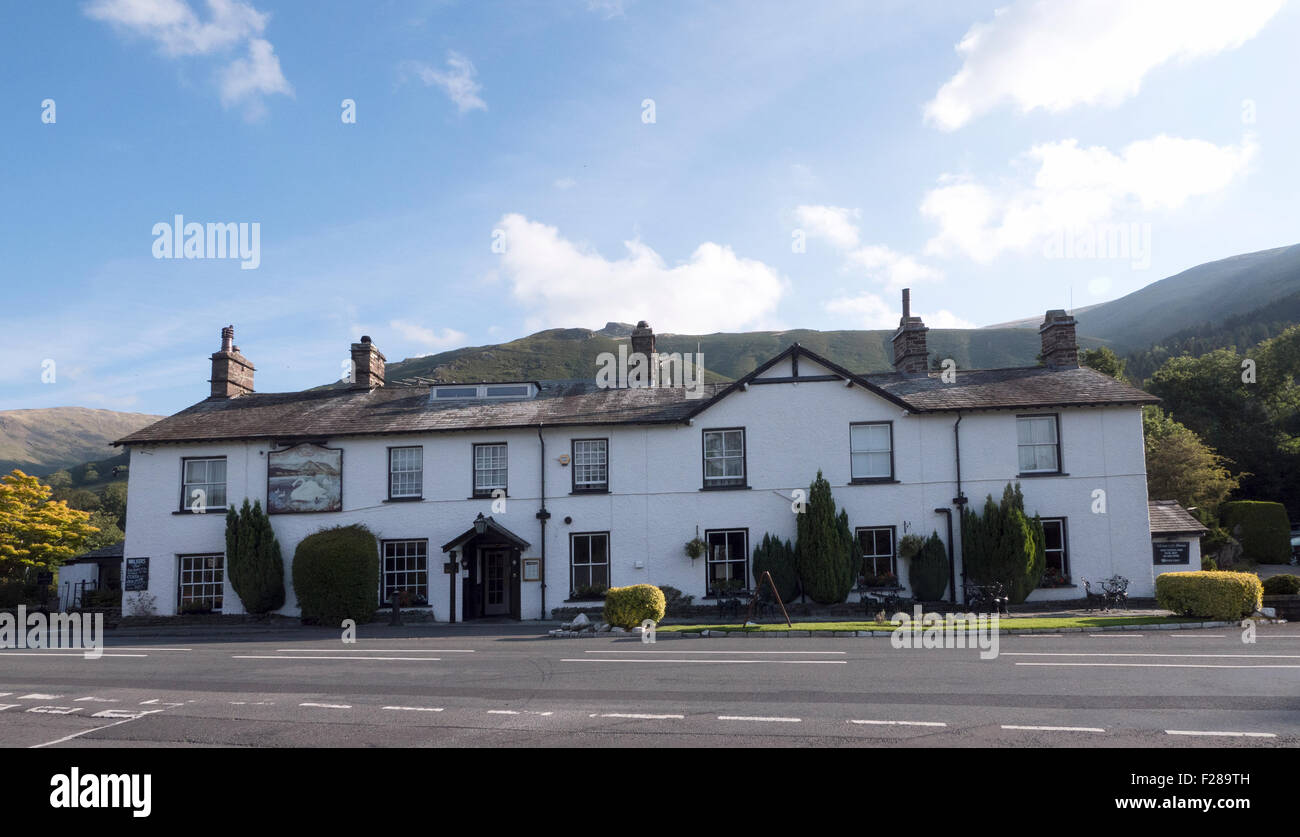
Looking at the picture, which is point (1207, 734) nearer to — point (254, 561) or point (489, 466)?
point (489, 466)

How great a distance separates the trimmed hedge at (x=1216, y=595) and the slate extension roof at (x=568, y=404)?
6.67 meters

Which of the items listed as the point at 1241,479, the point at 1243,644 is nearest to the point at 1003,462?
the point at 1243,644

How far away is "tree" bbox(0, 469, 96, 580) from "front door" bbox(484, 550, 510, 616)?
789 inches

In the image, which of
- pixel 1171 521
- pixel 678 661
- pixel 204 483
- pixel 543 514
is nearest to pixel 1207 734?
pixel 678 661

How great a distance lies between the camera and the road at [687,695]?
8.63m

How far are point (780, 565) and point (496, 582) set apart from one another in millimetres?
9185

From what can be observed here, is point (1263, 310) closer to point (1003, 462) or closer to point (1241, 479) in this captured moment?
point (1241, 479)

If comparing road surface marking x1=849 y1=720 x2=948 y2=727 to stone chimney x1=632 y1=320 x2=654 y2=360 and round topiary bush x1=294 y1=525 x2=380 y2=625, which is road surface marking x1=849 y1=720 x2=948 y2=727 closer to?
round topiary bush x1=294 y1=525 x2=380 y2=625

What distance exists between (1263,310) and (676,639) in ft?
526

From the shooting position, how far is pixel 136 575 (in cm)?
2552

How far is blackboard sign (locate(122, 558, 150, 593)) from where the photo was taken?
25453mm

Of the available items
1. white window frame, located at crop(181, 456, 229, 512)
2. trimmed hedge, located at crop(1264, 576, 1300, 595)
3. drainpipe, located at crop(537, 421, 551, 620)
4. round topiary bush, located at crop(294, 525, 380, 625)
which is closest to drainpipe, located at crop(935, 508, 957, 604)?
trimmed hedge, located at crop(1264, 576, 1300, 595)
